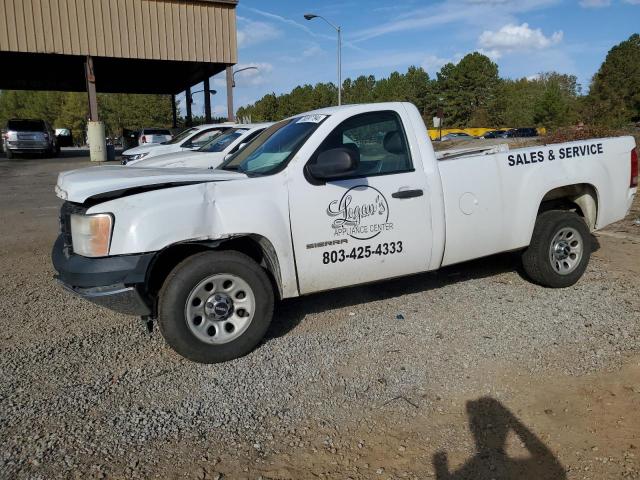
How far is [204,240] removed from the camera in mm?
3756

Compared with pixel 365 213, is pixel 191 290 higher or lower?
lower

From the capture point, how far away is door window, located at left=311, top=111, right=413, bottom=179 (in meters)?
4.33

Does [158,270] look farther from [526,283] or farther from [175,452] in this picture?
[526,283]

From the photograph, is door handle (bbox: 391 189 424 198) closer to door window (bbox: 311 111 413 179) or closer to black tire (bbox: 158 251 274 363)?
door window (bbox: 311 111 413 179)

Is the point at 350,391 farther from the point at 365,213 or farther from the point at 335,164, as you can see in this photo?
the point at 335,164

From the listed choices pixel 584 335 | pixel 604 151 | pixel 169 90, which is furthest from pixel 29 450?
pixel 169 90

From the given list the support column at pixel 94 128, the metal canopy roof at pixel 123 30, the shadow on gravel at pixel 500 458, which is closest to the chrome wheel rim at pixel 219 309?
the shadow on gravel at pixel 500 458

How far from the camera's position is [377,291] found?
5.47m

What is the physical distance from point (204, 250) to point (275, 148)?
44.2 inches

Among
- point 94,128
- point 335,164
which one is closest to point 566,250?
point 335,164

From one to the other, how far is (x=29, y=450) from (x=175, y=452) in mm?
779

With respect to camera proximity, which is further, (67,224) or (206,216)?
(67,224)

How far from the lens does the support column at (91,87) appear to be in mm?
22781

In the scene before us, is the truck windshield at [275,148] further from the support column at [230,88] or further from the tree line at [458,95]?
the tree line at [458,95]
